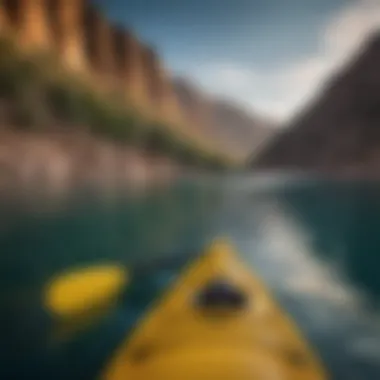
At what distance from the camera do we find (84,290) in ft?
4.59

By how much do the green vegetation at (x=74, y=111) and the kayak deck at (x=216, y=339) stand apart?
0.59 metres

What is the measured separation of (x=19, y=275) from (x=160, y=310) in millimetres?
512

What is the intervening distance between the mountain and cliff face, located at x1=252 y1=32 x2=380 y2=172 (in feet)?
0.23

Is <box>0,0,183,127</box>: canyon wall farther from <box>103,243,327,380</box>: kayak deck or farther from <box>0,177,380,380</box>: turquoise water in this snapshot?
<box>103,243,327,380</box>: kayak deck

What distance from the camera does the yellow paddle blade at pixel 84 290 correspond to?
139 cm

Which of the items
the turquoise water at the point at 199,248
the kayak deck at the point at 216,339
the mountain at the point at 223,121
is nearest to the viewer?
the kayak deck at the point at 216,339

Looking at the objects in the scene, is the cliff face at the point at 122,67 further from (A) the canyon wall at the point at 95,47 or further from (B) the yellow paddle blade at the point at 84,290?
(B) the yellow paddle blade at the point at 84,290

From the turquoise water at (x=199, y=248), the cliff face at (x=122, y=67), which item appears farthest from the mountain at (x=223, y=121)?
the turquoise water at (x=199, y=248)

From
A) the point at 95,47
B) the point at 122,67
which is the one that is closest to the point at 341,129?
the point at 122,67

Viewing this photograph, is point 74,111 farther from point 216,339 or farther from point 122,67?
point 216,339

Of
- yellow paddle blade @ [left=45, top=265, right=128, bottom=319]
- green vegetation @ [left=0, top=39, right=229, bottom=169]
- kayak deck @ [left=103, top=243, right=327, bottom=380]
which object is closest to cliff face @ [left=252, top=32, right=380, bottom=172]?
green vegetation @ [left=0, top=39, right=229, bottom=169]

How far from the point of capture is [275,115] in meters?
1.70

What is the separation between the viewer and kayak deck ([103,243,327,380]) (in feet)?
3.39

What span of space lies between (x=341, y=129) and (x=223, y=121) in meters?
0.47
